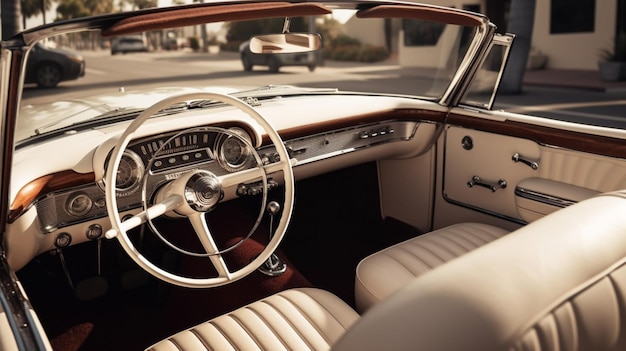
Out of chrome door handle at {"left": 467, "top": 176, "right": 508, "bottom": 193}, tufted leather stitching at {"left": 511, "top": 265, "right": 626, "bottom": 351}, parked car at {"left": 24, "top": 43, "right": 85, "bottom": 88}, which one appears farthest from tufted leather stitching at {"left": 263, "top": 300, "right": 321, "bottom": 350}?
parked car at {"left": 24, "top": 43, "right": 85, "bottom": 88}

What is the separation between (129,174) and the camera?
2.16m

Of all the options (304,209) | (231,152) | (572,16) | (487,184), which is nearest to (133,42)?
(304,209)

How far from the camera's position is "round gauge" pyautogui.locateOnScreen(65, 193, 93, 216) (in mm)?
2088

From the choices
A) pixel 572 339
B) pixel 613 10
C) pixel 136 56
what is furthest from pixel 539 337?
pixel 136 56

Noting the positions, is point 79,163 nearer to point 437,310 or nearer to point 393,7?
point 393,7

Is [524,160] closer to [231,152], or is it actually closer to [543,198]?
[543,198]

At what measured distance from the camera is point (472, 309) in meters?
0.83

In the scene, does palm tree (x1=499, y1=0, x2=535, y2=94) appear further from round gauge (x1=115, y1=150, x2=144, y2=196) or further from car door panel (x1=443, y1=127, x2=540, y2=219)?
round gauge (x1=115, y1=150, x2=144, y2=196)

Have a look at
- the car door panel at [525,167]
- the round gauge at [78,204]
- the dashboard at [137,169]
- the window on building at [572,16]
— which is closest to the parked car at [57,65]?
the dashboard at [137,169]

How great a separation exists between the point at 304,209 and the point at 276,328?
162cm

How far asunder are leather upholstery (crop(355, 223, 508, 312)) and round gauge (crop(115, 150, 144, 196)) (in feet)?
2.87

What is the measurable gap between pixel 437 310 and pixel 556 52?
18.6 m

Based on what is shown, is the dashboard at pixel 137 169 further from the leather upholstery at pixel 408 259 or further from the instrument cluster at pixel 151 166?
the leather upholstery at pixel 408 259

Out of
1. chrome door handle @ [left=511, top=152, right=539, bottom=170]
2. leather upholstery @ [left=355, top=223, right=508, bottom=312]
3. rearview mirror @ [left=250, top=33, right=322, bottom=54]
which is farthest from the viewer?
chrome door handle @ [left=511, top=152, right=539, bottom=170]
